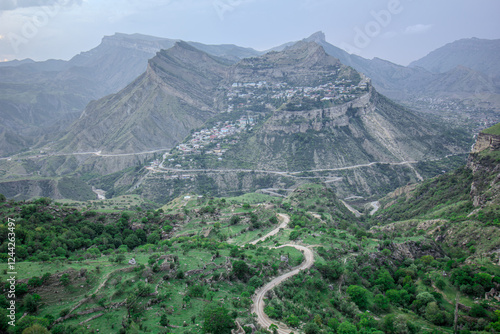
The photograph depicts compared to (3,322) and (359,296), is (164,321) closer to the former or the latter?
(3,322)

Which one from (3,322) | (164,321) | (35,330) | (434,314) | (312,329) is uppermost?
(35,330)

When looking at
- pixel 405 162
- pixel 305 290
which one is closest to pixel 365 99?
pixel 405 162

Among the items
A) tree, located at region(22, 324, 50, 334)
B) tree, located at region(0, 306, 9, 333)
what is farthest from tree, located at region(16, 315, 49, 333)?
tree, located at region(22, 324, 50, 334)

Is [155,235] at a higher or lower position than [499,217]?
lower

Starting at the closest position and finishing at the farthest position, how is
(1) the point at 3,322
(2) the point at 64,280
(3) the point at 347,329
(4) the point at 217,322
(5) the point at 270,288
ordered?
1. (1) the point at 3,322
2. (4) the point at 217,322
3. (2) the point at 64,280
4. (3) the point at 347,329
5. (5) the point at 270,288

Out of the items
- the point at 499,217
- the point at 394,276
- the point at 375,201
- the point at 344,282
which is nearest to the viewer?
the point at 344,282

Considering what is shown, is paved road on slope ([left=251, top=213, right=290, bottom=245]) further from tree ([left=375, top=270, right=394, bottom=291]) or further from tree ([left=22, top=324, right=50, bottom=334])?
tree ([left=22, top=324, right=50, bottom=334])

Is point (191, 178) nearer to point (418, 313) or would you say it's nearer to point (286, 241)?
point (286, 241)

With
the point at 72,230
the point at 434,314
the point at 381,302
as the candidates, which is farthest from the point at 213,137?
the point at 434,314
